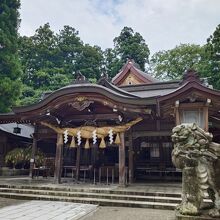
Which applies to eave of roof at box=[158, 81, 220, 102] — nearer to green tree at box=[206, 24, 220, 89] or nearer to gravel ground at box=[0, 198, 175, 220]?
gravel ground at box=[0, 198, 175, 220]

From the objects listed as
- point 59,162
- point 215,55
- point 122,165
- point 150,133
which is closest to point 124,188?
point 122,165

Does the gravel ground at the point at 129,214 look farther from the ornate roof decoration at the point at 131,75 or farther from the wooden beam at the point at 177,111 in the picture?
the ornate roof decoration at the point at 131,75

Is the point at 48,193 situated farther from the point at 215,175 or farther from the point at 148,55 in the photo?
the point at 148,55

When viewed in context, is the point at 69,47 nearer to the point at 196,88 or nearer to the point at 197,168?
the point at 196,88

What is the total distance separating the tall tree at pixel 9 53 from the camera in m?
16.3

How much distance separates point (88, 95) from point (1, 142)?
8079 millimetres

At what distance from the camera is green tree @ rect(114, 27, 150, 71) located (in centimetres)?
4031

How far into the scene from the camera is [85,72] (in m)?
38.4

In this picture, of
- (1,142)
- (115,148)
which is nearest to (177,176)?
(115,148)

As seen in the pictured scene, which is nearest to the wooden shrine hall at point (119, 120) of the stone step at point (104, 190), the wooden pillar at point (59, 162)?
the wooden pillar at point (59, 162)

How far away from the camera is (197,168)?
15.9 ft

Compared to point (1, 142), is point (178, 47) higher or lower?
higher

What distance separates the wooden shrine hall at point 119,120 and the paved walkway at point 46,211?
3002mm

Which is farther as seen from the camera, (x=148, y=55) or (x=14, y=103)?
(x=148, y=55)
